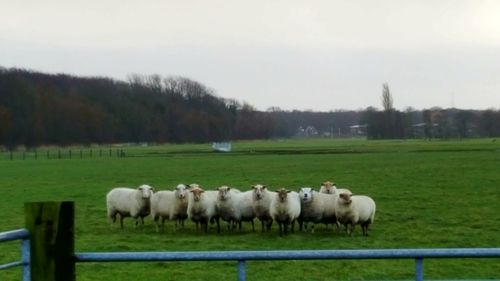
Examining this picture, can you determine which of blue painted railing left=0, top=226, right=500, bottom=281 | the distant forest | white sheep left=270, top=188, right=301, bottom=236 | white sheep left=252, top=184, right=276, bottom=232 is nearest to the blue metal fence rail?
blue painted railing left=0, top=226, right=500, bottom=281

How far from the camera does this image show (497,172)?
4303 cm

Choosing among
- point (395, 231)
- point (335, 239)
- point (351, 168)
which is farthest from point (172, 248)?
point (351, 168)

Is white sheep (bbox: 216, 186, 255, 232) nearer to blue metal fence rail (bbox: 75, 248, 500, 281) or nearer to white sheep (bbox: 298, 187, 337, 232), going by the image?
white sheep (bbox: 298, 187, 337, 232)

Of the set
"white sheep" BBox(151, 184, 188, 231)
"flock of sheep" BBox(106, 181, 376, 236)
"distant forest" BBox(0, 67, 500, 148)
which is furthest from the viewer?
"distant forest" BBox(0, 67, 500, 148)

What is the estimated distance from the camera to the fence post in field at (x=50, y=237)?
456 cm

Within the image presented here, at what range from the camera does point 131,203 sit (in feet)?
71.2

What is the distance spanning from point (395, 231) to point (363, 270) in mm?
6355

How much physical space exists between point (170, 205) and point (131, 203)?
1.45 meters

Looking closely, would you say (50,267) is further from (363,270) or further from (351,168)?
(351,168)

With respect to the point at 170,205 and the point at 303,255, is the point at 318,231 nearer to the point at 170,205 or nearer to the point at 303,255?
the point at 170,205

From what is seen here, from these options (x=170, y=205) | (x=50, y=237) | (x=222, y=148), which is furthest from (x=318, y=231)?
(x=222, y=148)

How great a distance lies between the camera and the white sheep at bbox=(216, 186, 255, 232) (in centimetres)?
2017

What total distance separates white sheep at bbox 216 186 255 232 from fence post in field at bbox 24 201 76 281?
15.5 m

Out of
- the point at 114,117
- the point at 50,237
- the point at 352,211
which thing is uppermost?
the point at 114,117
